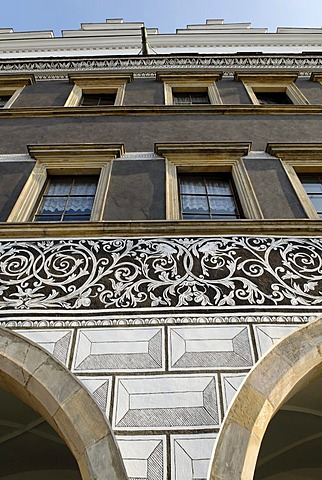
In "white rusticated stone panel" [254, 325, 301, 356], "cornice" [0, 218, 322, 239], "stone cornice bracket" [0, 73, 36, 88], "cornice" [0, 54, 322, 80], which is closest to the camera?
"white rusticated stone panel" [254, 325, 301, 356]

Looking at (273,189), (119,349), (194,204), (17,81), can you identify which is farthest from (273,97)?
(119,349)

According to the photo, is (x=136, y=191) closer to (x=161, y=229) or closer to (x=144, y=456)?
(x=161, y=229)

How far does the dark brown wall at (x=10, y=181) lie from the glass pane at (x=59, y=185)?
40 centimetres

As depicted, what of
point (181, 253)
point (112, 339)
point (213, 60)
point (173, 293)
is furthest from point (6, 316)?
point (213, 60)

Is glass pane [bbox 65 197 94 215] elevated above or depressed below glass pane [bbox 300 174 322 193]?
below

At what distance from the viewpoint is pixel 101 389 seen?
3467 millimetres

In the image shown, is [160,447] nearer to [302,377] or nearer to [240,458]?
[240,458]

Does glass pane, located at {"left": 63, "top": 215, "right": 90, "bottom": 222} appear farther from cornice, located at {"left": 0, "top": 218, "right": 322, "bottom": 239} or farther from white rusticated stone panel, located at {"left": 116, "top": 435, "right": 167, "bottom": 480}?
white rusticated stone panel, located at {"left": 116, "top": 435, "right": 167, "bottom": 480}

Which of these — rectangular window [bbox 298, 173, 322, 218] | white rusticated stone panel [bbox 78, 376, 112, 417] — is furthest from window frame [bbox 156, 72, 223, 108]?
white rusticated stone panel [bbox 78, 376, 112, 417]

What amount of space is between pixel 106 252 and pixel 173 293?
101cm

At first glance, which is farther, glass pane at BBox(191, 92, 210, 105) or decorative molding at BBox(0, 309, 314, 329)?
glass pane at BBox(191, 92, 210, 105)

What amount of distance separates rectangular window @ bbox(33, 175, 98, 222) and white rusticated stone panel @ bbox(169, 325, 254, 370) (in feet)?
8.95

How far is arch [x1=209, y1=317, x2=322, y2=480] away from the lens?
3.01m

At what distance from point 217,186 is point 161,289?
9.56ft
